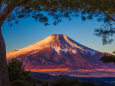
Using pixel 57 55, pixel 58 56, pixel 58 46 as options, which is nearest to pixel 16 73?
pixel 58 56

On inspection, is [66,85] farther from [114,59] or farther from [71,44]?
[71,44]

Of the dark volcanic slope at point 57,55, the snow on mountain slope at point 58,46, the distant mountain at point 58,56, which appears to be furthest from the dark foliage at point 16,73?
the snow on mountain slope at point 58,46

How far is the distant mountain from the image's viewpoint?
131m

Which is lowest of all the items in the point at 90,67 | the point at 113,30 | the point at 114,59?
the point at 90,67

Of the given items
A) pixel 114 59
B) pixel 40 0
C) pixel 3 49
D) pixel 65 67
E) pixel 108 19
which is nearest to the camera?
pixel 40 0

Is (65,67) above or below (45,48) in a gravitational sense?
below

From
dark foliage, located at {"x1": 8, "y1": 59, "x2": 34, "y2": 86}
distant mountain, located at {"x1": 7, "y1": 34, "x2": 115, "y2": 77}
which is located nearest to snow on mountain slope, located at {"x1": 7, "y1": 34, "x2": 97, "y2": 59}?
distant mountain, located at {"x1": 7, "y1": 34, "x2": 115, "y2": 77}

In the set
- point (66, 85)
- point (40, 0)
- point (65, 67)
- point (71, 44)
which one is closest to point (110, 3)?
point (40, 0)

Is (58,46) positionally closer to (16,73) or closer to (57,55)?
(57,55)

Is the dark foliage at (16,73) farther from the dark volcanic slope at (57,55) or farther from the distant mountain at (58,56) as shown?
the dark volcanic slope at (57,55)

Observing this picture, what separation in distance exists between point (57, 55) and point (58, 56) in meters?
1.47

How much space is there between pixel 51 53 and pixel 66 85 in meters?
130

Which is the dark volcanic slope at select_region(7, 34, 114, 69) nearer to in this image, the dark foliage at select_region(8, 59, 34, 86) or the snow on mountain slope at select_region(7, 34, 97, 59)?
the snow on mountain slope at select_region(7, 34, 97, 59)

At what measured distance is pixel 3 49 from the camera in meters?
10.5
